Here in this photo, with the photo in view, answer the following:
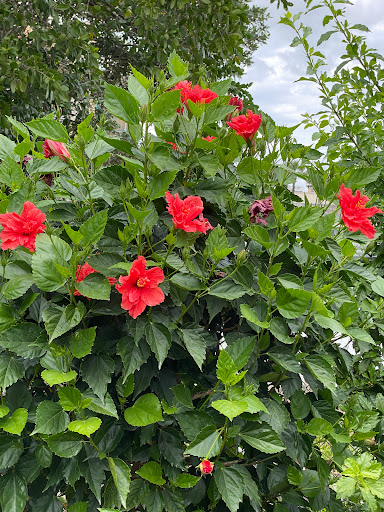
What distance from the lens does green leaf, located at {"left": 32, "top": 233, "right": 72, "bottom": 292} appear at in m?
0.84

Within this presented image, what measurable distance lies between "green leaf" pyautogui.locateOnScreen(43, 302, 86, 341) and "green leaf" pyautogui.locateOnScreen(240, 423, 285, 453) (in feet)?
1.35

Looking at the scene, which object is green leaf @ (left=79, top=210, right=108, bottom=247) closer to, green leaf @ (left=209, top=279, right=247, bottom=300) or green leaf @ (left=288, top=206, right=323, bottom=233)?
green leaf @ (left=209, top=279, right=247, bottom=300)

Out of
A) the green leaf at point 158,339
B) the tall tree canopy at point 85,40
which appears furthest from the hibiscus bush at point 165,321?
the tall tree canopy at point 85,40

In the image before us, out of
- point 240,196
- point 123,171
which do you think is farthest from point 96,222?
point 240,196

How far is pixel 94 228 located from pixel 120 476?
0.47 meters

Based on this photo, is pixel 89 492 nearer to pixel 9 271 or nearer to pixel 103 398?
pixel 103 398

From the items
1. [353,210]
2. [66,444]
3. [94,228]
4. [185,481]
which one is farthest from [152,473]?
[353,210]

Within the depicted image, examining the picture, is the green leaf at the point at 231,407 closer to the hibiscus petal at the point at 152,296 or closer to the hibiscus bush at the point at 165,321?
the hibiscus bush at the point at 165,321

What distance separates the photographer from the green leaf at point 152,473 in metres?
0.94

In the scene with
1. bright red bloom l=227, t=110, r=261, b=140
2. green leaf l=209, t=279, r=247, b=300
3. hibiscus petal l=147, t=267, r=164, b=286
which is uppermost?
bright red bloom l=227, t=110, r=261, b=140

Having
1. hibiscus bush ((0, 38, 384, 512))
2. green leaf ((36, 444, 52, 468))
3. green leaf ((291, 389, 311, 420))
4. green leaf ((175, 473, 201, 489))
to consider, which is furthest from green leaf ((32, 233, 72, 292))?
green leaf ((291, 389, 311, 420))

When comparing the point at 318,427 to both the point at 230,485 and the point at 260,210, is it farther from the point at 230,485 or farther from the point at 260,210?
the point at 260,210

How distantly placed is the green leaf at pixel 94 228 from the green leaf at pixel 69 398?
0.89ft

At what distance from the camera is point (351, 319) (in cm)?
112
